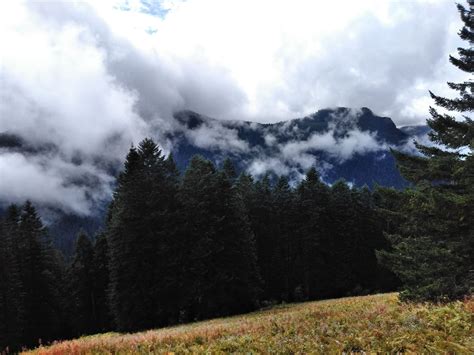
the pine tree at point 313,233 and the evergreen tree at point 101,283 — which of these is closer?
the pine tree at point 313,233

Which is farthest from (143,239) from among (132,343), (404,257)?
(132,343)

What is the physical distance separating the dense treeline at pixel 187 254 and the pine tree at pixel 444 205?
1961 centimetres

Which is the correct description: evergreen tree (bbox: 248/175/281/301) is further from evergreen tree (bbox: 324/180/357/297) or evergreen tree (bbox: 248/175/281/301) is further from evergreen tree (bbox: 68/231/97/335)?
evergreen tree (bbox: 68/231/97/335)

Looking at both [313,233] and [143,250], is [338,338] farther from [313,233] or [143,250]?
[313,233]

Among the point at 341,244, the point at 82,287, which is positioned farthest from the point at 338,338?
the point at 82,287

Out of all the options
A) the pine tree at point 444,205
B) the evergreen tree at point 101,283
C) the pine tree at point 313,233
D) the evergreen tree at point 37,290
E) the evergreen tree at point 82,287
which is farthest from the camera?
the evergreen tree at point 82,287

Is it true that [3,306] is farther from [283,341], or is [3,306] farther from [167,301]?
[283,341]

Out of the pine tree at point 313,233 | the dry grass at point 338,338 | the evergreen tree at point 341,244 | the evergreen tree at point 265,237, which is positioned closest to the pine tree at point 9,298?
the evergreen tree at point 265,237

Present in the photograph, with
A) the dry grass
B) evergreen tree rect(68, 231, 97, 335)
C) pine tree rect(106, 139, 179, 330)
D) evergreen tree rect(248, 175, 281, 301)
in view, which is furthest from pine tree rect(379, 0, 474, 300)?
evergreen tree rect(68, 231, 97, 335)

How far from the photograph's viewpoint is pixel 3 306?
45125 millimetres

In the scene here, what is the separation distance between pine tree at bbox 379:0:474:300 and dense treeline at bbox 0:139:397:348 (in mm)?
19609

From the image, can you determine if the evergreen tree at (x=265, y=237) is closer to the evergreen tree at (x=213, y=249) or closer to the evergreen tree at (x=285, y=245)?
the evergreen tree at (x=285, y=245)

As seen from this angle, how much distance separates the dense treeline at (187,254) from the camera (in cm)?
3650

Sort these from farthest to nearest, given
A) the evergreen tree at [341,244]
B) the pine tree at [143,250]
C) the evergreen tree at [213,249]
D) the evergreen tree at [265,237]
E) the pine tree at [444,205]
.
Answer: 1. the evergreen tree at [341,244]
2. the evergreen tree at [265,237]
3. the evergreen tree at [213,249]
4. the pine tree at [143,250]
5. the pine tree at [444,205]
